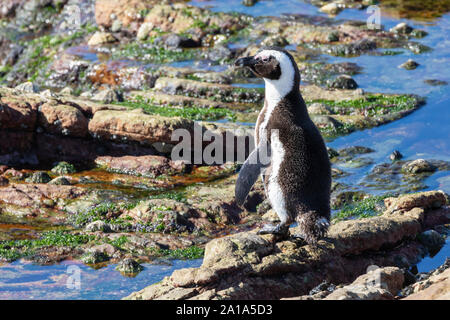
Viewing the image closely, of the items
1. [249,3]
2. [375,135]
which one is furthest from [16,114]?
[249,3]

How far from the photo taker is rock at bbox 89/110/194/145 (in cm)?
1160

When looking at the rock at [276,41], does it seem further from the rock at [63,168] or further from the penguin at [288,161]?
the penguin at [288,161]

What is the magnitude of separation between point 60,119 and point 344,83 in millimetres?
7083

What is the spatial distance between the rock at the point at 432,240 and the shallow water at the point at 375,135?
0.11 m

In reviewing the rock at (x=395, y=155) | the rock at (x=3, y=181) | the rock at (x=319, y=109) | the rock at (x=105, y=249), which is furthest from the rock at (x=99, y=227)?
the rock at (x=319, y=109)

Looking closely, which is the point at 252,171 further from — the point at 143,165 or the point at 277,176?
the point at 143,165

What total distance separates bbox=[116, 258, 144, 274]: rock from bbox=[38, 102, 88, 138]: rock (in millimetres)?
4848

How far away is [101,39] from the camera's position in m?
20.6

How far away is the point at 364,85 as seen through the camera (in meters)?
16.2

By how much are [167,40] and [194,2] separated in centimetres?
381

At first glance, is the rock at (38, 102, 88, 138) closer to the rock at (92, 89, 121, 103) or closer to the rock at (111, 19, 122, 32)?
the rock at (92, 89, 121, 103)

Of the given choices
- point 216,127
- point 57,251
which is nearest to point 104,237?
point 57,251

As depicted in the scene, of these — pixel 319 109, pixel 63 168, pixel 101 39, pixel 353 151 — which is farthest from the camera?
pixel 101 39

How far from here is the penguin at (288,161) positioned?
6.77 m
